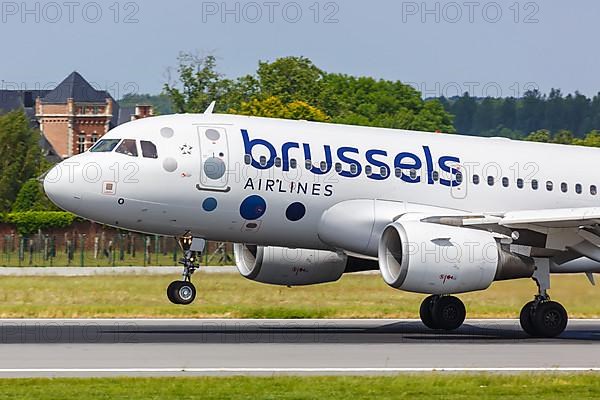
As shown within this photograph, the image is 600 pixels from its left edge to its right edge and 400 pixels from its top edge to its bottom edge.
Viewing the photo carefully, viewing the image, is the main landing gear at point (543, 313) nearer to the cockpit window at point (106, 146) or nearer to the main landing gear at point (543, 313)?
the main landing gear at point (543, 313)

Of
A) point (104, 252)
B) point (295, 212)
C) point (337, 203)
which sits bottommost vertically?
point (104, 252)

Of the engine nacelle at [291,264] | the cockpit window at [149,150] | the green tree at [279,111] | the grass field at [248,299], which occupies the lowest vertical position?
the grass field at [248,299]

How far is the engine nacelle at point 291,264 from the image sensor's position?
29219mm

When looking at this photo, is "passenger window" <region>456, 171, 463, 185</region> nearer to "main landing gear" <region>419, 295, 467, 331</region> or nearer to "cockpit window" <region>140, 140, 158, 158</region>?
"main landing gear" <region>419, 295, 467, 331</region>

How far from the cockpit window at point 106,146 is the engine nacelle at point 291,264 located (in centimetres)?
456

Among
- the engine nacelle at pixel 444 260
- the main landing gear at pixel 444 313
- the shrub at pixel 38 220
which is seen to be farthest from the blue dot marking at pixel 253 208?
the shrub at pixel 38 220

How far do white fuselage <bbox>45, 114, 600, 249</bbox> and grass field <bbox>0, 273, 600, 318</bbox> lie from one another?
2823mm

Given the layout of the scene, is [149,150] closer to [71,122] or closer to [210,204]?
[210,204]

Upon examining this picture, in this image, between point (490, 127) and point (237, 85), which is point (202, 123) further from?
point (490, 127)

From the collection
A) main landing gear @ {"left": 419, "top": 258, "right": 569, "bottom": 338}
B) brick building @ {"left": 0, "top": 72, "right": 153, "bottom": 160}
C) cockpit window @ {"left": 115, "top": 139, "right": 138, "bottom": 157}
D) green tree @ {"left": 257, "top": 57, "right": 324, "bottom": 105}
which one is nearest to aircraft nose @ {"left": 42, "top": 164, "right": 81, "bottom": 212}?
cockpit window @ {"left": 115, "top": 139, "right": 138, "bottom": 157}

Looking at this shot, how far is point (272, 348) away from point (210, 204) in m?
4.17

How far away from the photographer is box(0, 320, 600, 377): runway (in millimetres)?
20172

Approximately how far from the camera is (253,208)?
26.6 m

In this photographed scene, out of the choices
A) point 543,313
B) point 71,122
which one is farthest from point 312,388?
point 71,122
